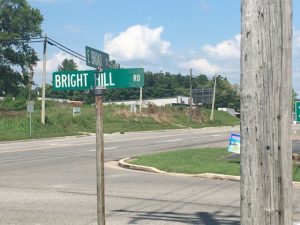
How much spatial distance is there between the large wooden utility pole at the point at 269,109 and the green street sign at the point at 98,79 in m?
1.88

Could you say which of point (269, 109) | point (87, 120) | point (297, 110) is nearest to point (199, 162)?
point (297, 110)

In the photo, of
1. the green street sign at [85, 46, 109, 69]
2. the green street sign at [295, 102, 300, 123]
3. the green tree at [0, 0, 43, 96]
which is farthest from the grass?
the green tree at [0, 0, 43, 96]

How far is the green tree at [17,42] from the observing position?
74188mm

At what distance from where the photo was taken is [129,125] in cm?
5744

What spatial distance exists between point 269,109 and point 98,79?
89.9 inches

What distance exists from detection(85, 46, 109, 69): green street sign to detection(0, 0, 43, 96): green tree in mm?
69905

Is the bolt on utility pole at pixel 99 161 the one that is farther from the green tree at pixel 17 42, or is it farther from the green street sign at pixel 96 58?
the green tree at pixel 17 42

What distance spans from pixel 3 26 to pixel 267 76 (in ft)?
255

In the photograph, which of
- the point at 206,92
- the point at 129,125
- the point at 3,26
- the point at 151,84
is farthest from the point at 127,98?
the point at 129,125

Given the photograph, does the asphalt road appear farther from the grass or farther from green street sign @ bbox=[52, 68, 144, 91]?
green street sign @ bbox=[52, 68, 144, 91]

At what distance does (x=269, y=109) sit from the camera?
343 cm

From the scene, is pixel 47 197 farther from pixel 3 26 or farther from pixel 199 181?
pixel 3 26

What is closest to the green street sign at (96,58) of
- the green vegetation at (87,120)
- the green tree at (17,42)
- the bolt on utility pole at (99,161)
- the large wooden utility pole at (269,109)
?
the bolt on utility pole at (99,161)

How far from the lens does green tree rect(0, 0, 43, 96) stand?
74188mm
